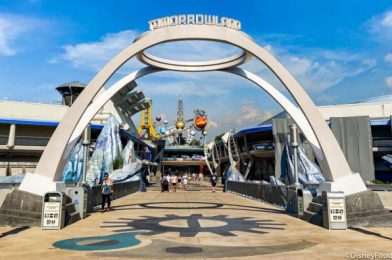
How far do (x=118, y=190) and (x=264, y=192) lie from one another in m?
9.94

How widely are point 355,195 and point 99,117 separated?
4576 centimetres

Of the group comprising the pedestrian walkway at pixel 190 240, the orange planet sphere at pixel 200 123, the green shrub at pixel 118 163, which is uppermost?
the orange planet sphere at pixel 200 123

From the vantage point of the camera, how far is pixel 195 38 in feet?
47.4

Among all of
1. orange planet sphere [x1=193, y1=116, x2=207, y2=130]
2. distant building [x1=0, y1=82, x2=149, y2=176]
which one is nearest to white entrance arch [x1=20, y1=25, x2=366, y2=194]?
distant building [x1=0, y1=82, x2=149, y2=176]

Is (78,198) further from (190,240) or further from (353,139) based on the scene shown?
(353,139)

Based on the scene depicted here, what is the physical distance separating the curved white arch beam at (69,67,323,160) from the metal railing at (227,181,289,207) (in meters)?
2.98

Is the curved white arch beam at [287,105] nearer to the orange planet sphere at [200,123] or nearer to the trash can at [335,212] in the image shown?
the trash can at [335,212]

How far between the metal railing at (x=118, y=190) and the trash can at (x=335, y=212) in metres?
10.8

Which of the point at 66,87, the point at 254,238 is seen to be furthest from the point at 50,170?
the point at 66,87

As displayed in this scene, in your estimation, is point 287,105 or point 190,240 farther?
point 287,105

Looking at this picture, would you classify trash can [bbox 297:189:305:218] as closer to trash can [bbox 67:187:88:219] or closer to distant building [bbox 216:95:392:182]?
trash can [bbox 67:187:88:219]

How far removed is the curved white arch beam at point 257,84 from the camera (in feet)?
48.8

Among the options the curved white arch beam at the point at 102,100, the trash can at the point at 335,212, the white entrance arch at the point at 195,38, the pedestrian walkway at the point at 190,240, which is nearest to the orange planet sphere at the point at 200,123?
the curved white arch beam at the point at 102,100

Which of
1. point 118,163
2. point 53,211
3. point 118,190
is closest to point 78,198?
point 53,211
